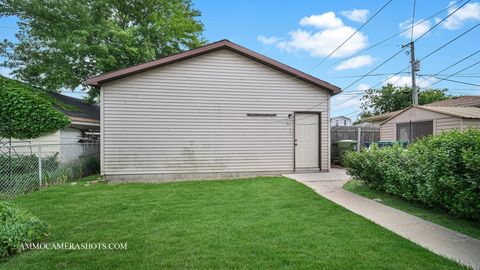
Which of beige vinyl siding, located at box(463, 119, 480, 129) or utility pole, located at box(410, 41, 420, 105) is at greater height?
utility pole, located at box(410, 41, 420, 105)

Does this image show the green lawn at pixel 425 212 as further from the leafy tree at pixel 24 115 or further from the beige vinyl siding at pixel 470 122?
the leafy tree at pixel 24 115

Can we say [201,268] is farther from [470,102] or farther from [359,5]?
[470,102]

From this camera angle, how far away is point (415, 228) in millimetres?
4152

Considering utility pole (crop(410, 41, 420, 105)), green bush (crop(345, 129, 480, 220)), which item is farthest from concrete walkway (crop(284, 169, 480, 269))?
utility pole (crop(410, 41, 420, 105))

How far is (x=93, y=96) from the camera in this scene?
17.0 meters

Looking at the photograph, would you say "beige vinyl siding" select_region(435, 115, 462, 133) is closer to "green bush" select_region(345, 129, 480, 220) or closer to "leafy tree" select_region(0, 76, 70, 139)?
"green bush" select_region(345, 129, 480, 220)

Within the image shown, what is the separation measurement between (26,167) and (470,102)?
22.7m

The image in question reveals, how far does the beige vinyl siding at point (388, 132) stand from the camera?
15.1 meters

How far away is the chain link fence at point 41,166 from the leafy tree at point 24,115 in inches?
22.8

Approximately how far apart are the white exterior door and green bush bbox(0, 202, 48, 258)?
7.38m

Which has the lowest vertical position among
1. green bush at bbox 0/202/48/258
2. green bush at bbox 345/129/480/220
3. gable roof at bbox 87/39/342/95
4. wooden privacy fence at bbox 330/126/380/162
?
green bush at bbox 0/202/48/258

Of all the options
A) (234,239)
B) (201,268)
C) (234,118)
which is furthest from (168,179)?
(201,268)

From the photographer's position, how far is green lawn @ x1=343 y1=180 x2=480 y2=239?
4066mm

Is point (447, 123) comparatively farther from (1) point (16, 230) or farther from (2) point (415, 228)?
(1) point (16, 230)
